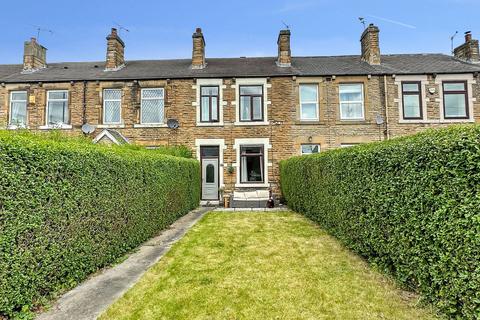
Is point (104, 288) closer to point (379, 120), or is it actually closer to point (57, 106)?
point (379, 120)

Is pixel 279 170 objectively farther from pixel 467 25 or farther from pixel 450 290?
pixel 467 25

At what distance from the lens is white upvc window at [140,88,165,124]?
14.5 metres

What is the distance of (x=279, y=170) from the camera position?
45.6ft

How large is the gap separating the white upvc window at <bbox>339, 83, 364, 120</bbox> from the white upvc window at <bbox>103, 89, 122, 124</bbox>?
11.3 metres

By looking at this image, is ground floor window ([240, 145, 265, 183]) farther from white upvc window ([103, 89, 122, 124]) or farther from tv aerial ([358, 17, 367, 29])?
tv aerial ([358, 17, 367, 29])

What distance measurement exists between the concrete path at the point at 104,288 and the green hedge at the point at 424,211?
3787 mm

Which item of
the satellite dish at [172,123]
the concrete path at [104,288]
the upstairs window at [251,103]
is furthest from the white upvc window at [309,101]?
the concrete path at [104,288]

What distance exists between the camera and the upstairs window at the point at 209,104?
571 inches

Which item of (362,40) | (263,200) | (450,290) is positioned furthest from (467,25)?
(450,290)

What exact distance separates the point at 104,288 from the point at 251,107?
11.6 meters

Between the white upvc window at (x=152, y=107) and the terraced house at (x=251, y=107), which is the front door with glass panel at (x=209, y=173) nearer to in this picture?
the terraced house at (x=251, y=107)

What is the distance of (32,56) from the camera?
16.1 meters

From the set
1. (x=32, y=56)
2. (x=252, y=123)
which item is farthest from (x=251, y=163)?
(x=32, y=56)

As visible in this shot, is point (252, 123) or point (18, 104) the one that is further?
point (18, 104)
